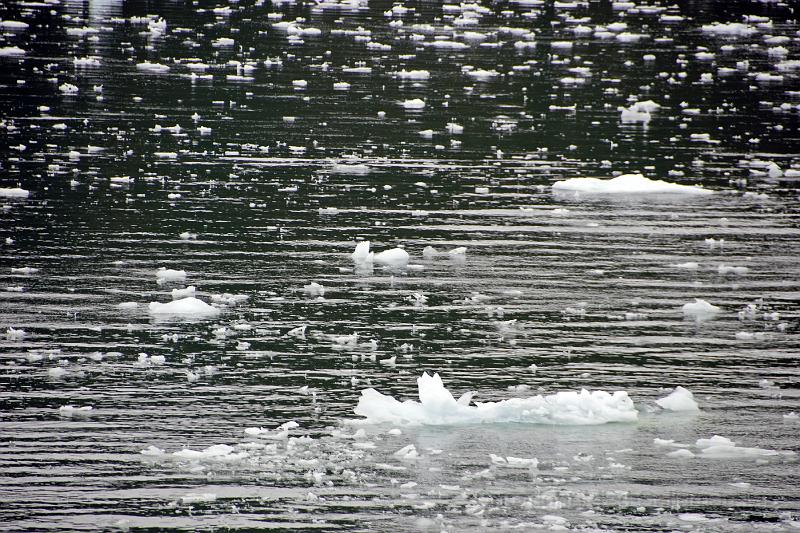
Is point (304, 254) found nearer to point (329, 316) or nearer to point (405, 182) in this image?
point (329, 316)

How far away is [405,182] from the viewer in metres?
15.3

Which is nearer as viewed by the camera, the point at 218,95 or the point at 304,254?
the point at 304,254

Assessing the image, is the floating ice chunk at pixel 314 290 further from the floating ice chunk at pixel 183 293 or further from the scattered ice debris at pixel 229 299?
the floating ice chunk at pixel 183 293

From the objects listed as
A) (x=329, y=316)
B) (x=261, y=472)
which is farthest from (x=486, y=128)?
(x=261, y=472)

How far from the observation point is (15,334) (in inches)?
375

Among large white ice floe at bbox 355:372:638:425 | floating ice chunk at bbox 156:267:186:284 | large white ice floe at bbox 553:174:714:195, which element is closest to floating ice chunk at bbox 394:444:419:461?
large white ice floe at bbox 355:372:638:425

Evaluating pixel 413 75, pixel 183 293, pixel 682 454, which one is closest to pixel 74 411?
pixel 183 293

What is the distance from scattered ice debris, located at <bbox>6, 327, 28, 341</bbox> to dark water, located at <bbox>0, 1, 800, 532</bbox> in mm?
27

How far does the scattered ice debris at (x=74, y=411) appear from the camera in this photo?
8000mm

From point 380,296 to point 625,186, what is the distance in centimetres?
566

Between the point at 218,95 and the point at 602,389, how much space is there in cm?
1410

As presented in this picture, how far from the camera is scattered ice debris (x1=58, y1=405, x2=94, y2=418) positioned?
315 inches

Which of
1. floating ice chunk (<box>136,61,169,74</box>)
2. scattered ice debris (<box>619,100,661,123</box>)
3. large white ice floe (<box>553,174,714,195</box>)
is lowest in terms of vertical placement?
large white ice floe (<box>553,174,714,195</box>)

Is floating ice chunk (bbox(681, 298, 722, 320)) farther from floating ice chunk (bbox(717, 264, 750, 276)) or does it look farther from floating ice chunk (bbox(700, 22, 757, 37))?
floating ice chunk (bbox(700, 22, 757, 37))
